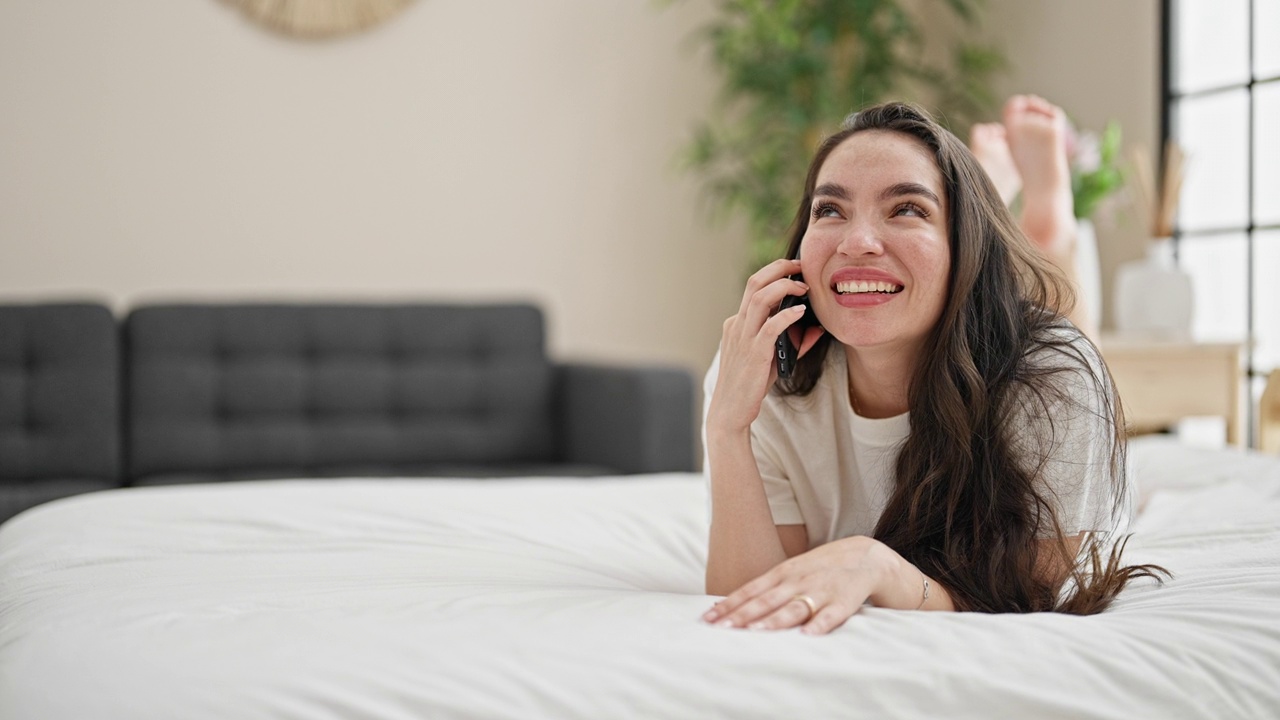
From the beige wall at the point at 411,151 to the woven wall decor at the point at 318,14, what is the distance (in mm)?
45

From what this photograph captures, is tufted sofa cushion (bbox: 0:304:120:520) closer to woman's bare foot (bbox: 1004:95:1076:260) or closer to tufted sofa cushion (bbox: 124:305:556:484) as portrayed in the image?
tufted sofa cushion (bbox: 124:305:556:484)

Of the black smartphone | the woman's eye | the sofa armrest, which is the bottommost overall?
the sofa armrest

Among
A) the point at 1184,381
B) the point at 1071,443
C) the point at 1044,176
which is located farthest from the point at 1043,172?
the point at 1071,443

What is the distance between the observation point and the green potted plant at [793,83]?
12.6ft

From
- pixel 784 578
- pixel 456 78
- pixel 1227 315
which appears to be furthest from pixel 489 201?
pixel 784 578

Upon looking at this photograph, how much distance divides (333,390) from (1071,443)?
229 centimetres

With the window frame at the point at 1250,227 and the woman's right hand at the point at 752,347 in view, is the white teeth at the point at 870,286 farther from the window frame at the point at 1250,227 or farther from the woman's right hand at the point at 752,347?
the window frame at the point at 1250,227

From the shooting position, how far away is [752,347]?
1.32 meters

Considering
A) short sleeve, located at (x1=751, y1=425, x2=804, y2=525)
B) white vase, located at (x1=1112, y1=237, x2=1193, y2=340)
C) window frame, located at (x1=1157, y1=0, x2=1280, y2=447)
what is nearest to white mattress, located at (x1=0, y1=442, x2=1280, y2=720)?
short sleeve, located at (x1=751, y1=425, x2=804, y2=525)

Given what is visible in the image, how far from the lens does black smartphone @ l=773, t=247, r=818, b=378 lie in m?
1.36

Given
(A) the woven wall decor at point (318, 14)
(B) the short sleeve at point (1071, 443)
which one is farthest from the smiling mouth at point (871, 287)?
(A) the woven wall decor at point (318, 14)

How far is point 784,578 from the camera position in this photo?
3.57 feet

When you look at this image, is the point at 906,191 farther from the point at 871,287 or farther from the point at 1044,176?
the point at 1044,176

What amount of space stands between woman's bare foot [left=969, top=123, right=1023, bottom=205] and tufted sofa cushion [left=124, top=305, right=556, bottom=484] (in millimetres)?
1495
